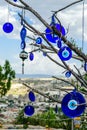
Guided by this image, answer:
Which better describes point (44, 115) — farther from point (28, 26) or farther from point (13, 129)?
point (28, 26)

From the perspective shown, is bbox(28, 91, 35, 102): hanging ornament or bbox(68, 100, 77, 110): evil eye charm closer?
bbox(68, 100, 77, 110): evil eye charm

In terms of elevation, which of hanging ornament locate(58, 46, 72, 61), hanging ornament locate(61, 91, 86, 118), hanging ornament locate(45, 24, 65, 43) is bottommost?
hanging ornament locate(61, 91, 86, 118)

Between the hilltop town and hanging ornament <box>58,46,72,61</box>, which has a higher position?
hanging ornament <box>58,46,72,61</box>

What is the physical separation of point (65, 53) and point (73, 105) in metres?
0.31

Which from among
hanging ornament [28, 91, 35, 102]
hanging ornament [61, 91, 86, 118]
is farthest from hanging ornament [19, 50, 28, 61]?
hanging ornament [61, 91, 86, 118]

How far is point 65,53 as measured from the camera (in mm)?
2701

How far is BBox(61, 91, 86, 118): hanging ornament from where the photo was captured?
254cm

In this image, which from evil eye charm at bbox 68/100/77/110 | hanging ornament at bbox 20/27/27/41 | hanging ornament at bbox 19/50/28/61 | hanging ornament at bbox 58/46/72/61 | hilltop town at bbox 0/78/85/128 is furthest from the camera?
hilltop town at bbox 0/78/85/128

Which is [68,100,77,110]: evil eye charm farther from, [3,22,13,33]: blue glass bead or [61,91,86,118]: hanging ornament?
[3,22,13,33]: blue glass bead

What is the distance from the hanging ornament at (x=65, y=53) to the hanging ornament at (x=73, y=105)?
7.9 inches

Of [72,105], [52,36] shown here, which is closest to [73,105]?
[72,105]

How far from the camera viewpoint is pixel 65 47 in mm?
2723

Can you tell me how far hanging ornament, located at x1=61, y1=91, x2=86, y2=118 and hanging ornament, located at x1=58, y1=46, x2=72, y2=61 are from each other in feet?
0.65

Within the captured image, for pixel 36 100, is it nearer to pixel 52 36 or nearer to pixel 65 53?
pixel 52 36
